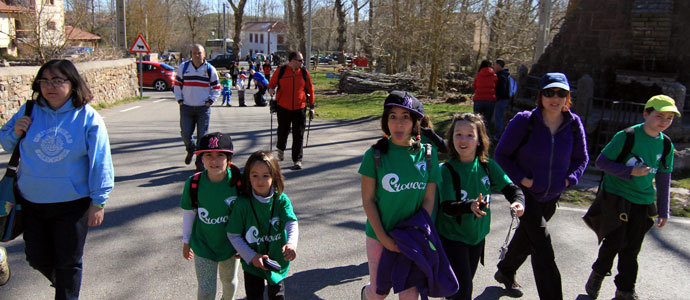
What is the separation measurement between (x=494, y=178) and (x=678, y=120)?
7631mm

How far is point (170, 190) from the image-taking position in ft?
22.9

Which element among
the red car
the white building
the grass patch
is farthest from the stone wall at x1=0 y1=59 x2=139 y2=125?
the white building

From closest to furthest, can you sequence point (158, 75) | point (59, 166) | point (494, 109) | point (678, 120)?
1. point (59, 166)
2. point (678, 120)
3. point (494, 109)
4. point (158, 75)

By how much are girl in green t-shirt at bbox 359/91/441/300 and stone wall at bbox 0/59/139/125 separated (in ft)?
Answer: 36.9

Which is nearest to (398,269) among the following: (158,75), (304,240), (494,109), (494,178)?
(494,178)

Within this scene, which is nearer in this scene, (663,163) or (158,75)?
(663,163)

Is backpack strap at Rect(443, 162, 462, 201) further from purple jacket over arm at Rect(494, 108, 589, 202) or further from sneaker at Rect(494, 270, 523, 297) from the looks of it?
sneaker at Rect(494, 270, 523, 297)

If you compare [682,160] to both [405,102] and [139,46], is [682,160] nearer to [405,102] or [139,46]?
[405,102]

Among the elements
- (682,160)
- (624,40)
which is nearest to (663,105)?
(682,160)

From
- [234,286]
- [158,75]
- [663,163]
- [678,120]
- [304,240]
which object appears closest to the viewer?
[234,286]

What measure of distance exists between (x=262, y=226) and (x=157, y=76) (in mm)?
27077

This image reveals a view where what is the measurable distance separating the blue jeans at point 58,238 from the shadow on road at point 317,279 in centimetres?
160

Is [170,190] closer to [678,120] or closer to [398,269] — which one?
[398,269]

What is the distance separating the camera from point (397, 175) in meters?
3.04
